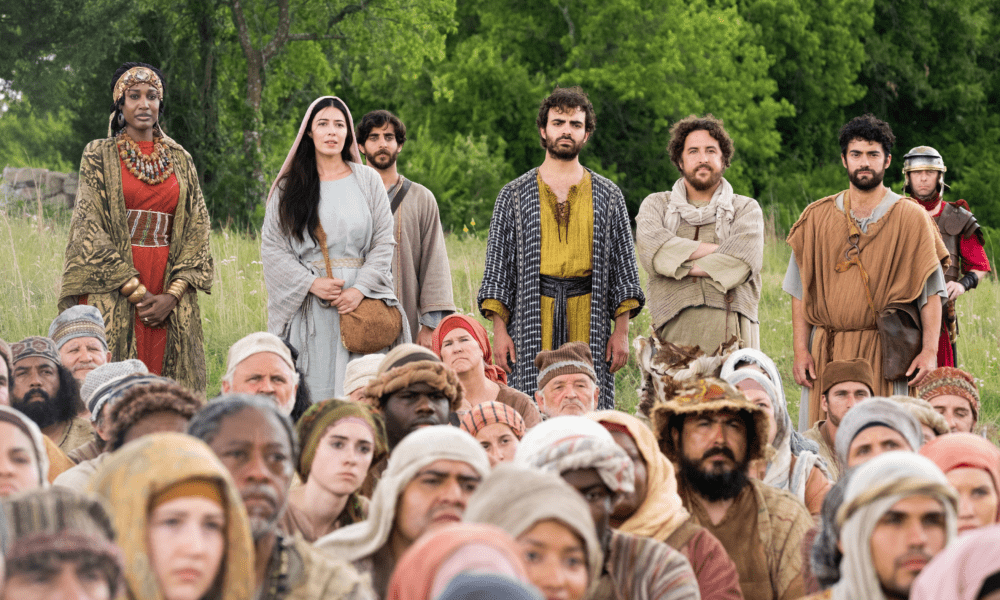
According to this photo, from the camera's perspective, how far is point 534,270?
21.0 feet

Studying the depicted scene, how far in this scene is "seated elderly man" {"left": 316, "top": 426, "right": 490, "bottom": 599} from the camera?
10.4 ft

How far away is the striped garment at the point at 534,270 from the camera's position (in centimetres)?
640

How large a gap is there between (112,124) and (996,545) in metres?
5.08

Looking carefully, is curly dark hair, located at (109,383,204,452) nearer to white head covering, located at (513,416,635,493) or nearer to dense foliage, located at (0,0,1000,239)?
white head covering, located at (513,416,635,493)

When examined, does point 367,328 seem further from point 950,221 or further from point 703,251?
point 950,221

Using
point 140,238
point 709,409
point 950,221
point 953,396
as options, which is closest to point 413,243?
point 140,238

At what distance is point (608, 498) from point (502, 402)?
218 cm

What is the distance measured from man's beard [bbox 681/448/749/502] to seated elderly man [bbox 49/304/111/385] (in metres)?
2.98

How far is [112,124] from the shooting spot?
6320 mm

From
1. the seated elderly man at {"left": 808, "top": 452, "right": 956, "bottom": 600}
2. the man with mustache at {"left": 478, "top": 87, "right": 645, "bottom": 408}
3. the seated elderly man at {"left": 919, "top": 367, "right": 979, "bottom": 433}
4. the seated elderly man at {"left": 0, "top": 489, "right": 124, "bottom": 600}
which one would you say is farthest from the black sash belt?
the seated elderly man at {"left": 0, "top": 489, "right": 124, "bottom": 600}

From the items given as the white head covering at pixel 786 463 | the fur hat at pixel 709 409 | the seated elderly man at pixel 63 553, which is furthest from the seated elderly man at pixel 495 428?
the seated elderly man at pixel 63 553

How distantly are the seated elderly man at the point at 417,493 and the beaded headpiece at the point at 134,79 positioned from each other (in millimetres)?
3565

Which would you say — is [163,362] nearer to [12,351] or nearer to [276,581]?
[12,351]

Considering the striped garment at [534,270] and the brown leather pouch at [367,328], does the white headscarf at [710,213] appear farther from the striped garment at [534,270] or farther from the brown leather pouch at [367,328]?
the brown leather pouch at [367,328]
